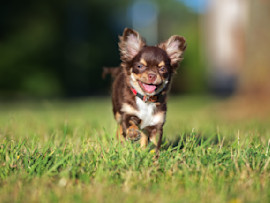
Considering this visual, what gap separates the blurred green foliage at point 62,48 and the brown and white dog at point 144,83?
19269 mm

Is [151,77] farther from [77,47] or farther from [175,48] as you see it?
[77,47]

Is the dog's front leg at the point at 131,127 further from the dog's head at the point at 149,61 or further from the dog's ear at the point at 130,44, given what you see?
the dog's ear at the point at 130,44

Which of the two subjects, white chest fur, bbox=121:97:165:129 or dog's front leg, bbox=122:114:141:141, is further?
white chest fur, bbox=121:97:165:129

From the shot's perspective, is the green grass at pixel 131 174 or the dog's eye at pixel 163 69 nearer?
Result: the green grass at pixel 131 174

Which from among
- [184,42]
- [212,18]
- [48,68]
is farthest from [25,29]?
[184,42]

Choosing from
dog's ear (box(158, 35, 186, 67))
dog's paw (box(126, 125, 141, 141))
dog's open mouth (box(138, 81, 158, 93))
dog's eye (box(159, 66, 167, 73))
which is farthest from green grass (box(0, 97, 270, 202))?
dog's ear (box(158, 35, 186, 67))

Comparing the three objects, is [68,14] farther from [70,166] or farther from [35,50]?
[70,166]

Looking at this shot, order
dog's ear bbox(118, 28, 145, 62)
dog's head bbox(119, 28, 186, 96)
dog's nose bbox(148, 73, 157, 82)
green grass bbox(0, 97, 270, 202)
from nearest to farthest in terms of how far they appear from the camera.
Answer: green grass bbox(0, 97, 270, 202) → dog's nose bbox(148, 73, 157, 82) → dog's head bbox(119, 28, 186, 96) → dog's ear bbox(118, 28, 145, 62)

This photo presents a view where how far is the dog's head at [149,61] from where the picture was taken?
4305 mm

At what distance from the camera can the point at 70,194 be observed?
2895mm

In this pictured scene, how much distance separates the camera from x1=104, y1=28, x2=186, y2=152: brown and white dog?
14.2 feet

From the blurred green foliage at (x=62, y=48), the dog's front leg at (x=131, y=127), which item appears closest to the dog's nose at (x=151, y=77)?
the dog's front leg at (x=131, y=127)

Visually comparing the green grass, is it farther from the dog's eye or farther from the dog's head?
the dog's eye

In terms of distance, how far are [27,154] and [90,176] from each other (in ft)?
2.06
